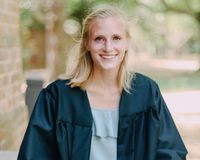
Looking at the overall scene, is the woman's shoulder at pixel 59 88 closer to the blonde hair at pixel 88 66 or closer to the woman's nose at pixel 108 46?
the blonde hair at pixel 88 66

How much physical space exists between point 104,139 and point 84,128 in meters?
0.10

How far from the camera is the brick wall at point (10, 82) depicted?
15.8ft

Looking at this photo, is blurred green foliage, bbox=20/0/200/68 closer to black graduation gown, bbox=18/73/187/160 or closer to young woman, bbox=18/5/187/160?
young woman, bbox=18/5/187/160

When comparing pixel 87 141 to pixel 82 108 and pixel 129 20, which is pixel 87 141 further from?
pixel 129 20

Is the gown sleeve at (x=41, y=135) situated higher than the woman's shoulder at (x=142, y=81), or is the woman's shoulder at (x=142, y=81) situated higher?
the woman's shoulder at (x=142, y=81)

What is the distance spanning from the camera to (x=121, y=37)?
2.15m

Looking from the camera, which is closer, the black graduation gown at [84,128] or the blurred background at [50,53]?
the black graduation gown at [84,128]

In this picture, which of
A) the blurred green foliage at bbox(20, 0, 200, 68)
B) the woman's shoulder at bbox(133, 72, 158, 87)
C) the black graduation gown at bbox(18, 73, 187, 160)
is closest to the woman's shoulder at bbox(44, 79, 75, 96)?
the black graduation gown at bbox(18, 73, 187, 160)

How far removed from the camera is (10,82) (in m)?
5.12

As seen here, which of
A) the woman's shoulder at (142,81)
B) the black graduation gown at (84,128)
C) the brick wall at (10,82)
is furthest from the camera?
the brick wall at (10,82)

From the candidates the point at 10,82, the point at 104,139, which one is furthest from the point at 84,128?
the point at 10,82

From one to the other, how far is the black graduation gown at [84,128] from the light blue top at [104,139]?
0.02m

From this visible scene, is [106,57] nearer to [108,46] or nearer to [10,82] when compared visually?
[108,46]

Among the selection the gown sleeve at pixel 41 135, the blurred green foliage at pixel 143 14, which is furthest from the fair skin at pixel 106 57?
the blurred green foliage at pixel 143 14
